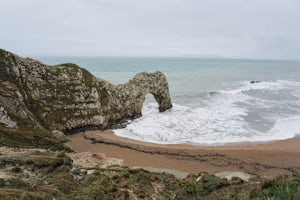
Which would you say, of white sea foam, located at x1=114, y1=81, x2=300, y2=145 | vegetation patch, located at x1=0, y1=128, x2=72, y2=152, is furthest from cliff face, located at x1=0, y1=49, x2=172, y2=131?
white sea foam, located at x1=114, y1=81, x2=300, y2=145

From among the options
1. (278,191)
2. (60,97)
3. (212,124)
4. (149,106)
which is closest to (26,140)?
(60,97)

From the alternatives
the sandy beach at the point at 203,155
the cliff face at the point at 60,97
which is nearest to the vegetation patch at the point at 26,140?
the cliff face at the point at 60,97

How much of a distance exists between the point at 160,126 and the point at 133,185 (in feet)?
69.6

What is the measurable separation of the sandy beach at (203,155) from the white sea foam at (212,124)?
2.23 m

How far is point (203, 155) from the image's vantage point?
82.4 ft

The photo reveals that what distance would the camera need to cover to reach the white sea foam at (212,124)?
102ft

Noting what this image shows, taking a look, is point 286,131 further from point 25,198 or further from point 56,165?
point 25,198

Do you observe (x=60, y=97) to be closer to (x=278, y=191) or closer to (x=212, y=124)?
(x=212, y=124)

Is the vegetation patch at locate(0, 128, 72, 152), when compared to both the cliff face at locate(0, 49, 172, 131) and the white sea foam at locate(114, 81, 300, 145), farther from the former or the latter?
the white sea foam at locate(114, 81, 300, 145)

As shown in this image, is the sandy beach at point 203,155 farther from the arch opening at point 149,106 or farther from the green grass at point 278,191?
the arch opening at point 149,106

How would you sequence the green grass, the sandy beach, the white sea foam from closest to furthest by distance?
the green grass
the sandy beach
the white sea foam

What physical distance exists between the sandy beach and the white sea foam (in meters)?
2.23

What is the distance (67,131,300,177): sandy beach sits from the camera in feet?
75.3

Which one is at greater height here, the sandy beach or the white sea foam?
the white sea foam
